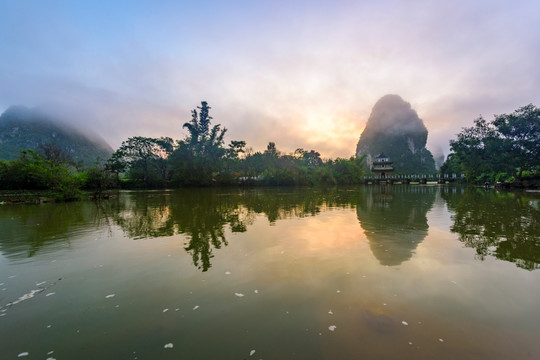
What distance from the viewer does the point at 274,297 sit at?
4.09 meters

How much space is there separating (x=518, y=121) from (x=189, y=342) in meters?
51.3

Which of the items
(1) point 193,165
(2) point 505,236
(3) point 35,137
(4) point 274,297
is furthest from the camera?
(3) point 35,137

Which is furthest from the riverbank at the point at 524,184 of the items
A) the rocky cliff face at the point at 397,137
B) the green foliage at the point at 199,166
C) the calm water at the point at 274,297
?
the rocky cliff face at the point at 397,137

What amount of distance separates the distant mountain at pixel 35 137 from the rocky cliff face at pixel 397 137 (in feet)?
487

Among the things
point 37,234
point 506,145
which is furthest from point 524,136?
point 37,234

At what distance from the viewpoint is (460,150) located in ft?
142

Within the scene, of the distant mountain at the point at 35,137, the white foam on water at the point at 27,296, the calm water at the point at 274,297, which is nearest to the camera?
the calm water at the point at 274,297

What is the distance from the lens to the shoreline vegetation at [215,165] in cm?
2771

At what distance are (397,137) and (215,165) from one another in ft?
428

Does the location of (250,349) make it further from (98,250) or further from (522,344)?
(98,250)

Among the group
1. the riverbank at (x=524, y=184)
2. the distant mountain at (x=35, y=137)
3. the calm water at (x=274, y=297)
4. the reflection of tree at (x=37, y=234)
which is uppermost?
the distant mountain at (x=35, y=137)

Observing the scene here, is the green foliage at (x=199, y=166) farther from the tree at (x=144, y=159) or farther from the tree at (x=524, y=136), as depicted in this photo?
the tree at (x=524, y=136)

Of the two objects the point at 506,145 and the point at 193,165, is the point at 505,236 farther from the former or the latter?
the point at 193,165

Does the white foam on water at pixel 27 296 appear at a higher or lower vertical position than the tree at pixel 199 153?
lower
